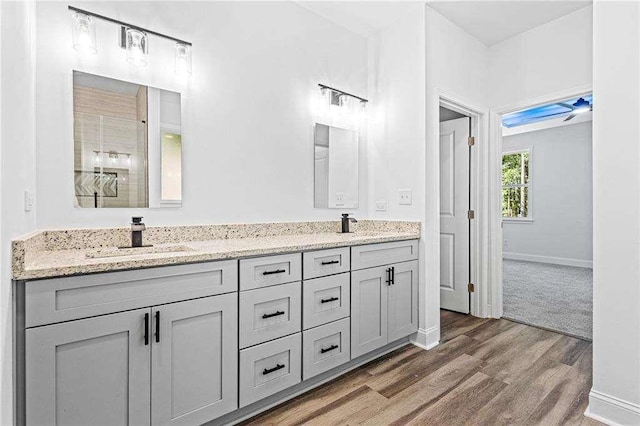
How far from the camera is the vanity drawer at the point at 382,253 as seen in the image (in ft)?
7.46

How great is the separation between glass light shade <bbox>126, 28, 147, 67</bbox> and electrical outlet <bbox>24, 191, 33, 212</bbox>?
37.2 inches

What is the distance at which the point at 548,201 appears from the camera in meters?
6.38

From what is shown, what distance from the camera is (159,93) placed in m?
2.02

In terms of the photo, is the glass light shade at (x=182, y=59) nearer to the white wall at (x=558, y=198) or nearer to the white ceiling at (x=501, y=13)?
the white ceiling at (x=501, y=13)

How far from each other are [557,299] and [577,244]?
2.77m

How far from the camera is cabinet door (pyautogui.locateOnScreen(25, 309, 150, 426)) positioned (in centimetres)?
119

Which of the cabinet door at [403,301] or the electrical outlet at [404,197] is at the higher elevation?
the electrical outlet at [404,197]

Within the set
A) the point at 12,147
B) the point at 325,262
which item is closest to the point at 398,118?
the point at 325,262

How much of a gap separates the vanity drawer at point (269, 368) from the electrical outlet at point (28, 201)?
120 centimetres

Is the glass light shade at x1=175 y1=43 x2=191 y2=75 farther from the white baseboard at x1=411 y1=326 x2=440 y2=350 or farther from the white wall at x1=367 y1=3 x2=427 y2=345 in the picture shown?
the white baseboard at x1=411 y1=326 x2=440 y2=350

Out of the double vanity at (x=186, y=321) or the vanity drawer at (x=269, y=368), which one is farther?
the vanity drawer at (x=269, y=368)

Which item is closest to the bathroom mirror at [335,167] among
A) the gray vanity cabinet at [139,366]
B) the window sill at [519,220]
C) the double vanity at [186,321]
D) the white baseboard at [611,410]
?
the double vanity at [186,321]

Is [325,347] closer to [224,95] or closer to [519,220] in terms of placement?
[224,95]

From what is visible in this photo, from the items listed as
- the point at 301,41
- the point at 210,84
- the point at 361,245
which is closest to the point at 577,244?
the point at 361,245
